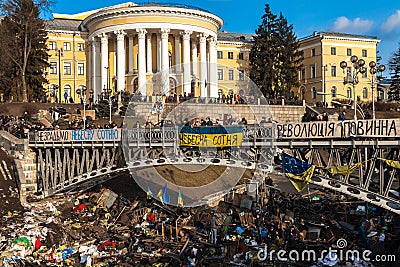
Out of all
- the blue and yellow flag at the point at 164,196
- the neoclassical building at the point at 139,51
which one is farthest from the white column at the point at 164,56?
the blue and yellow flag at the point at 164,196

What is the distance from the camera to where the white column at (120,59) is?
201 feet

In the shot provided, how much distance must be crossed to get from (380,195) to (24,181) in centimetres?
2285

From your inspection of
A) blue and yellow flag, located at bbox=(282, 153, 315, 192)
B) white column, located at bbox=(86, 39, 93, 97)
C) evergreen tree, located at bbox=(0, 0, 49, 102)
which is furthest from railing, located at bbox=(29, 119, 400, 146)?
white column, located at bbox=(86, 39, 93, 97)

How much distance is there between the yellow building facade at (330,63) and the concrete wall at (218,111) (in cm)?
2106

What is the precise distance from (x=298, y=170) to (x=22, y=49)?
1788 inches

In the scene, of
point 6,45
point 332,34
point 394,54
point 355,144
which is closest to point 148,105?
point 6,45

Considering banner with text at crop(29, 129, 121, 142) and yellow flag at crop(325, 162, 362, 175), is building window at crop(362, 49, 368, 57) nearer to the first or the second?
banner with text at crop(29, 129, 121, 142)

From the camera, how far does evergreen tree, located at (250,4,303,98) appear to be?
65.8 m

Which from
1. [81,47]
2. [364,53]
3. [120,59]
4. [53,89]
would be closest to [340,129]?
[120,59]

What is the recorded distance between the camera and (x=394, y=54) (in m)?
78.2

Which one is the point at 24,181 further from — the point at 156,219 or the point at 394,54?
the point at 394,54

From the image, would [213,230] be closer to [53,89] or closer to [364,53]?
[53,89]

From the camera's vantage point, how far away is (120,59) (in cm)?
6172

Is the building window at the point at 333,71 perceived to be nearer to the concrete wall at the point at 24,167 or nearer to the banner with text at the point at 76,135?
the concrete wall at the point at 24,167
